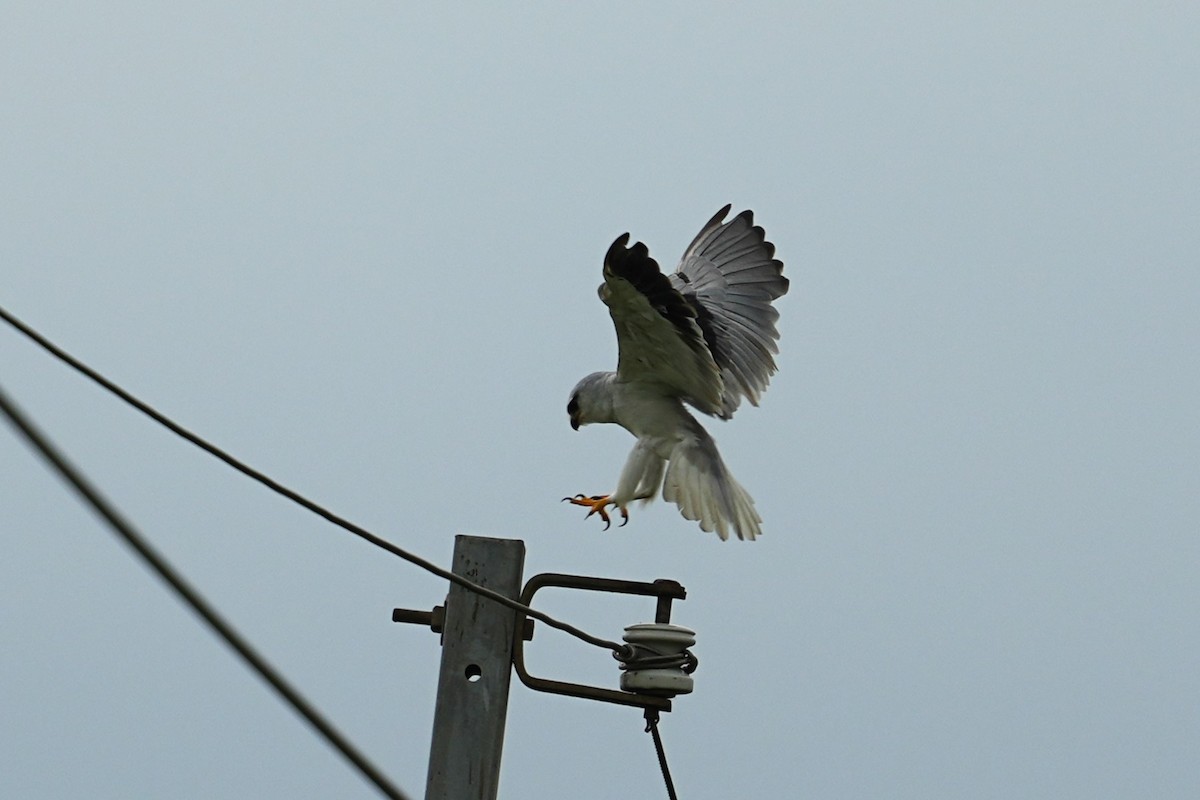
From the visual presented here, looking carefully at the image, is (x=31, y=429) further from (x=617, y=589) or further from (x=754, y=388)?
(x=754, y=388)

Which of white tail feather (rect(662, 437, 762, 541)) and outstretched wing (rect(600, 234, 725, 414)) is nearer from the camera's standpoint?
outstretched wing (rect(600, 234, 725, 414))

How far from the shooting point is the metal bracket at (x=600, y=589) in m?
3.11

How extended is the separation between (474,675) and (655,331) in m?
1.68

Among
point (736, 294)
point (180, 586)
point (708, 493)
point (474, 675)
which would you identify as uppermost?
point (736, 294)

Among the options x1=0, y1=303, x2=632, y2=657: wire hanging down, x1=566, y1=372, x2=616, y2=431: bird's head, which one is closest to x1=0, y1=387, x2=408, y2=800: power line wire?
x1=0, y1=303, x2=632, y2=657: wire hanging down

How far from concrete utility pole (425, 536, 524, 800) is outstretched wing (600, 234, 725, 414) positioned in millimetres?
1314

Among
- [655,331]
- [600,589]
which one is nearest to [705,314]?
[655,331]

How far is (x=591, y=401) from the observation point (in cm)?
492

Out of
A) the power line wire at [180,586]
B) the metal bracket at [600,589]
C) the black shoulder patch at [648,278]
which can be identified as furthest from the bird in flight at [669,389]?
the power line wire at [180,586]

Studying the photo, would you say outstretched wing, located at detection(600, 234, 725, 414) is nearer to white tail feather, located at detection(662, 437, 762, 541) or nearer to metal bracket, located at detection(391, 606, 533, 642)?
white tail feather, located at detection(662, 437, 762, 541)

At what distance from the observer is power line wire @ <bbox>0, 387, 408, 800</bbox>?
168cm

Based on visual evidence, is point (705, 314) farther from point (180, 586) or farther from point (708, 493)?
point (180, 586)

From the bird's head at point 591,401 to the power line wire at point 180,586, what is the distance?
9.38 feet

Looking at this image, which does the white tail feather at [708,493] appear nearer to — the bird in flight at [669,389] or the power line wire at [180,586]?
the bird in flight at [669,389]
